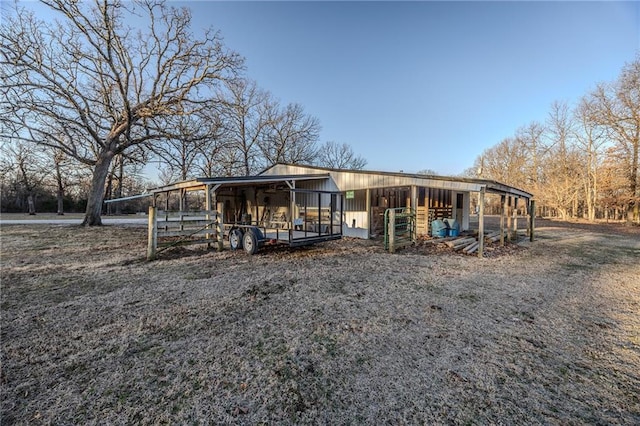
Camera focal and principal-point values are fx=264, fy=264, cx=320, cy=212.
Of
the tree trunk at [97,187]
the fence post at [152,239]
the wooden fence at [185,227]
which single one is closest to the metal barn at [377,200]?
the wooden fence at [185,227]

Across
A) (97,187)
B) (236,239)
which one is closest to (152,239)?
(236,239)

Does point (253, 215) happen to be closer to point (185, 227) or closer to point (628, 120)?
point (185, 227)

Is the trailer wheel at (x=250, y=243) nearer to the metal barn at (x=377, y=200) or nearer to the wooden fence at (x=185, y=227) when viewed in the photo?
the wooden fence at (x=185, y=227)

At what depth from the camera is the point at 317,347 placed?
296 centimetres

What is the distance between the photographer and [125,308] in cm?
405

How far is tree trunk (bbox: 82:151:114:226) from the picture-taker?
14883mm

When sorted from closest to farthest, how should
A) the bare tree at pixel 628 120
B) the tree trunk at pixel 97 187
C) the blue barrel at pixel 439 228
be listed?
the blue barrel at pixel 439 228 → the tree trunk at pixel 97 187 → the bare tree at pixel 628 120

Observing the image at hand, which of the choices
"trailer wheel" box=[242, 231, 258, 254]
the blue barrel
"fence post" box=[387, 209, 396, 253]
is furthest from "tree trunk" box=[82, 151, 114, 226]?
the blue barrel

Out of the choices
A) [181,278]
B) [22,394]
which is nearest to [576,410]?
[22,394]

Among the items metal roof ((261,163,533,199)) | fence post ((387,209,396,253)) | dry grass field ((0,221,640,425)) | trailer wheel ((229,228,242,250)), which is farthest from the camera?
trailer wheel ((229,228,242,250))

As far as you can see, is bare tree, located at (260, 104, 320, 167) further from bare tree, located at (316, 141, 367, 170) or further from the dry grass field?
the dry grass field

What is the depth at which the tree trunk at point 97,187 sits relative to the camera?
48.8 feet

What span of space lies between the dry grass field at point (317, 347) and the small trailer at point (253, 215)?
2.43 meters

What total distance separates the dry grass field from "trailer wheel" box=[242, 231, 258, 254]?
2.22 metres
